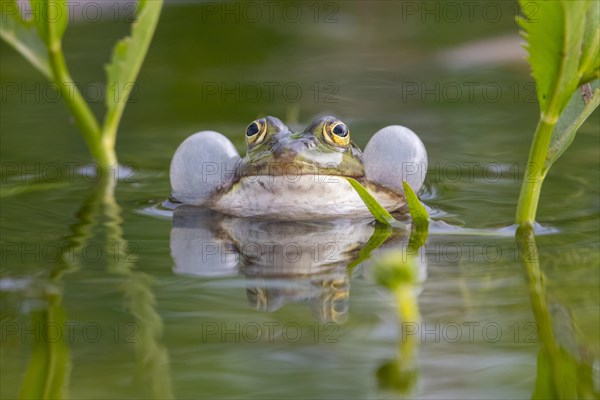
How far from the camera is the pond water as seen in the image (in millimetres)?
2078

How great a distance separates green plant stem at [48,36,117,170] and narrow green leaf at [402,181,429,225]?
1466mm

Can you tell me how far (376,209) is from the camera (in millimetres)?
3098

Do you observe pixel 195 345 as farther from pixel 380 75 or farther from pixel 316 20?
pixel 316 20

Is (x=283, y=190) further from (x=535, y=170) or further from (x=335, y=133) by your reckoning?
(x=535, y=170)

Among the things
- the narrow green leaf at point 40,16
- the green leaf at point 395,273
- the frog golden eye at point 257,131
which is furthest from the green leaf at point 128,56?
the green leaf at point 395,273

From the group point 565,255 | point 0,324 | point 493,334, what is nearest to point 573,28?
point 565,255

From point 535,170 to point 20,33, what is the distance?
1.99m

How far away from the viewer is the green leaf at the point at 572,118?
2943mm

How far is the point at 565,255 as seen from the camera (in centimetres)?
285

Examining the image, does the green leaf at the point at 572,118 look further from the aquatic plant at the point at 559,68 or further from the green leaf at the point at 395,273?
the green leaf at the point at 395,273

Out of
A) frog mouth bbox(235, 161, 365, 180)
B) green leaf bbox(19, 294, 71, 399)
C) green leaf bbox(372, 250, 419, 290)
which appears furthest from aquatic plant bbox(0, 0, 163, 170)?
green leaf bbox(372, 250, 419, 290)

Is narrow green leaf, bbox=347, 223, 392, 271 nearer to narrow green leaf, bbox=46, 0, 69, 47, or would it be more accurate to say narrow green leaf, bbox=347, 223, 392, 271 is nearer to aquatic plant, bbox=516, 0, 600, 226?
aquatic plant, bbox=516, 0, 600, 226

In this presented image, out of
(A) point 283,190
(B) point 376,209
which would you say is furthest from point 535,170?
(A) point 283,190

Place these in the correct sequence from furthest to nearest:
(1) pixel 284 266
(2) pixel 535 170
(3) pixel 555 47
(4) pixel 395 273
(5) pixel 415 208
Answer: (5) pixel 415 208 → (2) pixel 535 170 → (1) pixel 284 266 → (3) pixel 555 47 → (4) pixel 395 273
